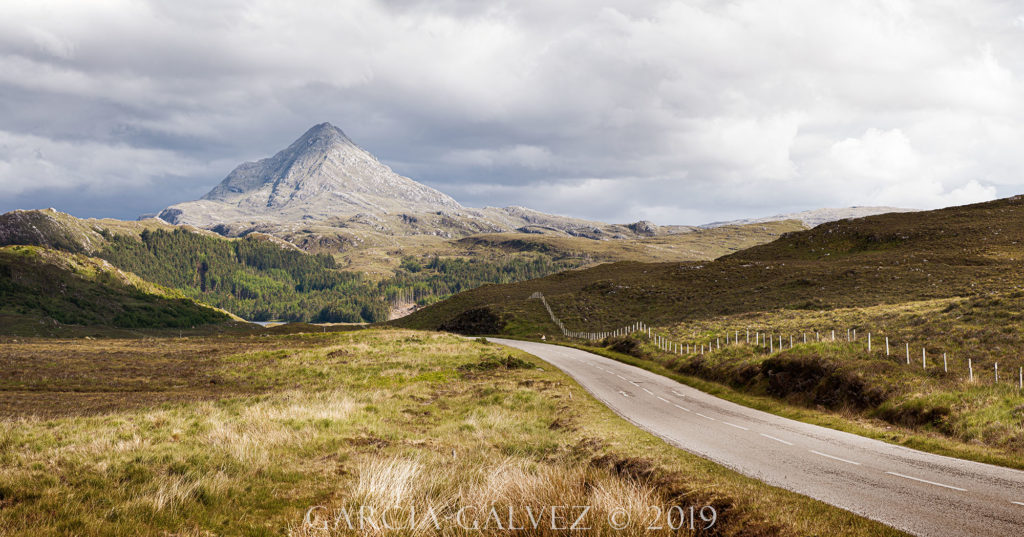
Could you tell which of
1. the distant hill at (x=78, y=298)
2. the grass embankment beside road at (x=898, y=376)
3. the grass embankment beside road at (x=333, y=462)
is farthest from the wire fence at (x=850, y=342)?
the distant hill at (x=78, y=298)

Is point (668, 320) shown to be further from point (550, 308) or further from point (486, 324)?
point (486, 324)

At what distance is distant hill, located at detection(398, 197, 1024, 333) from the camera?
5869 centimetres

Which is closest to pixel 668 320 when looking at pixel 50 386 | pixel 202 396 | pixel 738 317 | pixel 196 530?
pixel 738 317

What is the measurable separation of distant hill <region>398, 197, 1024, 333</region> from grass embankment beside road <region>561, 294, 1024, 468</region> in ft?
61.9

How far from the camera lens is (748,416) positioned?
23.8 meters

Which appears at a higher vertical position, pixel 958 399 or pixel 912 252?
pixel 912 252

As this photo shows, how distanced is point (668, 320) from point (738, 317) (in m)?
12.0

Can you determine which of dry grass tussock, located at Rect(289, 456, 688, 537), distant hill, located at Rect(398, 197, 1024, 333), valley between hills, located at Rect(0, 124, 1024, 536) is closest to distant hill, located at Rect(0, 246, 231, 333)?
distant hill, located at Rect(398, 197, 1024, 333)

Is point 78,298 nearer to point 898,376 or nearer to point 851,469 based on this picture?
point 898,376

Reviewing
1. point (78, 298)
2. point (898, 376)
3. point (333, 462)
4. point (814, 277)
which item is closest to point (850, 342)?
point (898, 376)

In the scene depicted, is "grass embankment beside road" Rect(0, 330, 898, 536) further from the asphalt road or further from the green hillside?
the green hillside

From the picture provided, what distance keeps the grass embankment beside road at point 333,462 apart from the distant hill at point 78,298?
319 ft

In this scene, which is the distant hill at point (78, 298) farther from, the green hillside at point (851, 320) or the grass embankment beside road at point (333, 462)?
the grass embankment beside road at point (333, 462)

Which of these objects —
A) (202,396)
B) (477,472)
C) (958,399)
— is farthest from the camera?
(202,396)
